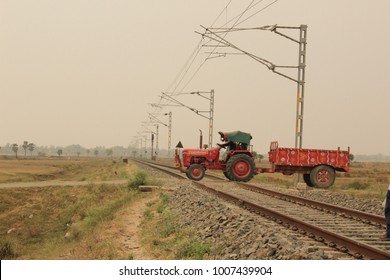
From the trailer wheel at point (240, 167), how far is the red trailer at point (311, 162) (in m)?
0.91

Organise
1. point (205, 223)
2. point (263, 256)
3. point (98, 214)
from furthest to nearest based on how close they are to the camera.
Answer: point (98, 214) → point (205, 223) → point (263, 256)

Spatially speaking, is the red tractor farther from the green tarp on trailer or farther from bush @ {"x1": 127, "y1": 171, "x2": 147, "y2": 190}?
bush @ {"x1": 127, "y1": 171, "x2": 147, "y2": 190}

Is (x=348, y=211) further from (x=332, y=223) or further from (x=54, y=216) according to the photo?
(x=54, y=216)

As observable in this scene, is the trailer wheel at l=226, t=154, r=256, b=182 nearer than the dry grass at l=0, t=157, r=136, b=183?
Yes

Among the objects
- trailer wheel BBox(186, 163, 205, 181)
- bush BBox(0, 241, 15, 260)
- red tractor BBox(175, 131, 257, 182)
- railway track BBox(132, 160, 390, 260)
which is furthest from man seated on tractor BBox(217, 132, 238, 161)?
bush BBox(0, 241, 15, 260)

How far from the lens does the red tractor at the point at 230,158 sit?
80.4ft

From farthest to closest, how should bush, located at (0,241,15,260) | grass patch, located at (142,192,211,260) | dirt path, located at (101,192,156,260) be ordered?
bush, located at (0,241,15,260) → dirt path, located at (101,192,156,260) → grass patch, located at (142,192,211,260)

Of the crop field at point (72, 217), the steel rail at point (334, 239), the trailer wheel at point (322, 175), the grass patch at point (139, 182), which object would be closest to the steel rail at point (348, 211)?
the steel rail at point (334, 239)

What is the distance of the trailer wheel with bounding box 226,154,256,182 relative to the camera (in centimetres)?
2436

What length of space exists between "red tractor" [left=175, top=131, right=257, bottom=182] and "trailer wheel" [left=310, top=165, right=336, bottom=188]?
2869 mm
